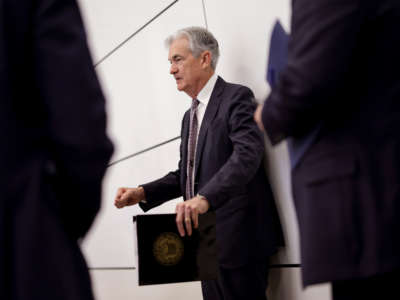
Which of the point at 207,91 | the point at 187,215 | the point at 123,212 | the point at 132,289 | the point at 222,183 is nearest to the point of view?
the point at 187,215

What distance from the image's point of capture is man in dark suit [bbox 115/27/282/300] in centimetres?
160

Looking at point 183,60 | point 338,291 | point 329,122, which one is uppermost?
point 183,60

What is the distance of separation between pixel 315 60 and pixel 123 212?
8.44ft

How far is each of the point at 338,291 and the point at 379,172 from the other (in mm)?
250

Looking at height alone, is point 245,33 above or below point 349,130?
above

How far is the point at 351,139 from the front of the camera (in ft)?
2.83

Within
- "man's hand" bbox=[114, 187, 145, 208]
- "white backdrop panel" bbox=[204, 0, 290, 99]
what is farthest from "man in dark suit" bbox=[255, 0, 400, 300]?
"man's hand" bbox=[114, 187, 145, 208]

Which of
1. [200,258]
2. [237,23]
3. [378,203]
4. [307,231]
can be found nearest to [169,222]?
[200,258]

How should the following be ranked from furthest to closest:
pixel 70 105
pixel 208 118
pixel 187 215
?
pixel 208 118 → pixel 187 215 → pixel 70 105

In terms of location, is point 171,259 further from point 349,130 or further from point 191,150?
point 349,130

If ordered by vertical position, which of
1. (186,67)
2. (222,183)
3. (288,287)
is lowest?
(288,287)

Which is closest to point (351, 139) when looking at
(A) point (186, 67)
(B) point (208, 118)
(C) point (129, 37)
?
(B) point (208, 118)

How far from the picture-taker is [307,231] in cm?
89

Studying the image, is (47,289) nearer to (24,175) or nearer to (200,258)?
(24,175)
